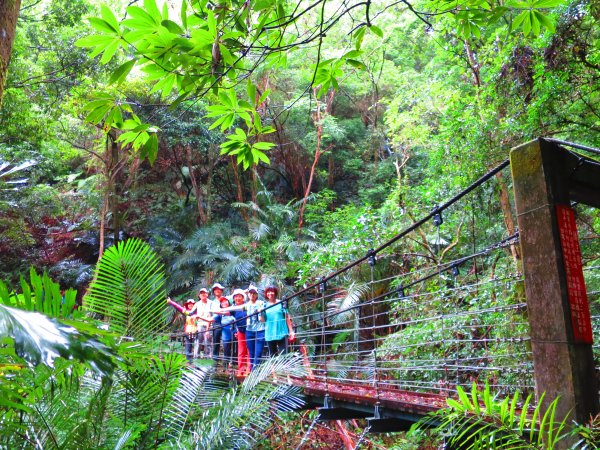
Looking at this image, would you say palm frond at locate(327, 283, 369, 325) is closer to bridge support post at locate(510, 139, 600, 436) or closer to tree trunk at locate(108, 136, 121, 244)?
tree trunk at locate(108, 136, 121, 244)

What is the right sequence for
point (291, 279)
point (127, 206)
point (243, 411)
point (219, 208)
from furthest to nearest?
point (219, 208) → point (127, 206) → point (291, 279) → point (243, 411)

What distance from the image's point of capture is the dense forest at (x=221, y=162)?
4.04 feet

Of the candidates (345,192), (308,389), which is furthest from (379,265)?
(345,192)

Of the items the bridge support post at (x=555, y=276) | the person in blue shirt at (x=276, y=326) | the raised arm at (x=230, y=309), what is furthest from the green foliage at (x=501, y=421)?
the raised arm at (x=230, y=309)

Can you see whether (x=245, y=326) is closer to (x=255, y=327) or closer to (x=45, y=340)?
(x=255, y=327)

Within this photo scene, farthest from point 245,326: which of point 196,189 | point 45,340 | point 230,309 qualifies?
point 196,189

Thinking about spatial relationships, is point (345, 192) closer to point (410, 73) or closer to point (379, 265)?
point (410, 73)

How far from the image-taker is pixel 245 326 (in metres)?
4.63

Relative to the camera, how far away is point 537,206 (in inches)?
61.4

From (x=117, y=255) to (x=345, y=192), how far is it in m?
10.7

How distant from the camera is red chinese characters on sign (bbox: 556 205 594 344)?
144 centimetres

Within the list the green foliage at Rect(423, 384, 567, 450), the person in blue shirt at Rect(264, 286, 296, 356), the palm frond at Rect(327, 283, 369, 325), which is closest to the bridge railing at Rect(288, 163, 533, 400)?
the palm frond at Rect(327, 283, 369, 325)

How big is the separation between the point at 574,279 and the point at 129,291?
132 cm

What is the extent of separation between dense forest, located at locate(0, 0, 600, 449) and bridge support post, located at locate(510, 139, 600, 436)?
A: 1.40 feet
